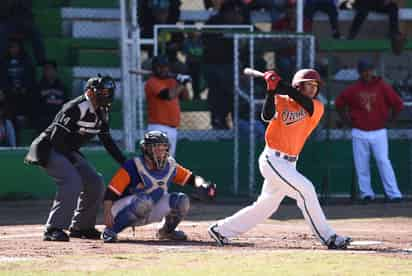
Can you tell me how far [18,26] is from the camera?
17297 millimetres

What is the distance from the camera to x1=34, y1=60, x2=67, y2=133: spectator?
53.2 feet

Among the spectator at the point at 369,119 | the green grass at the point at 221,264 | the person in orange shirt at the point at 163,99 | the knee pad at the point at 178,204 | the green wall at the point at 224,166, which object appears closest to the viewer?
the green grass at the point at 221,264

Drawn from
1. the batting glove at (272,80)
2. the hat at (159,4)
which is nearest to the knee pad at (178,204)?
the batting glove at (272,80)

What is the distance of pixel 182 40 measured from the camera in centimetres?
1702

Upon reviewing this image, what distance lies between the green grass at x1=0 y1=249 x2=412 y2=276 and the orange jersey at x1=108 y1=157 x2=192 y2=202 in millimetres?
977

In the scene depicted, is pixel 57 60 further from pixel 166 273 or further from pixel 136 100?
pixel 166 273

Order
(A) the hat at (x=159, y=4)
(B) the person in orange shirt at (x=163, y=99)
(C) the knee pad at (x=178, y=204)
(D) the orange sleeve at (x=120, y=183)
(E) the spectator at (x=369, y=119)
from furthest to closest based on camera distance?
(A) the hat at (x=159, y=4) < (E) the spectator at (x=369, y=119) < (B) the person in orange shirt at (x=163, y=99) < (C) the knee pad at (x=178, y=204) < (D) the orange sleeve at (x=120, y=183)

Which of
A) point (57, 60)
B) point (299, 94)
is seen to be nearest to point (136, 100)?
point (57, 60)

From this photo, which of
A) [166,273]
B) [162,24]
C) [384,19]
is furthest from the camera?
[384,19]

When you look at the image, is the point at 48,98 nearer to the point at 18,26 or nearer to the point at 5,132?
the point at 5,132

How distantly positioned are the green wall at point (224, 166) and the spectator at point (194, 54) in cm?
124

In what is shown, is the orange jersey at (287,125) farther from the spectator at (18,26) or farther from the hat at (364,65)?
the spectator at (18,26)

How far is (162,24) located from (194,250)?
781cm

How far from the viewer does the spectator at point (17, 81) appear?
53.5 feet
